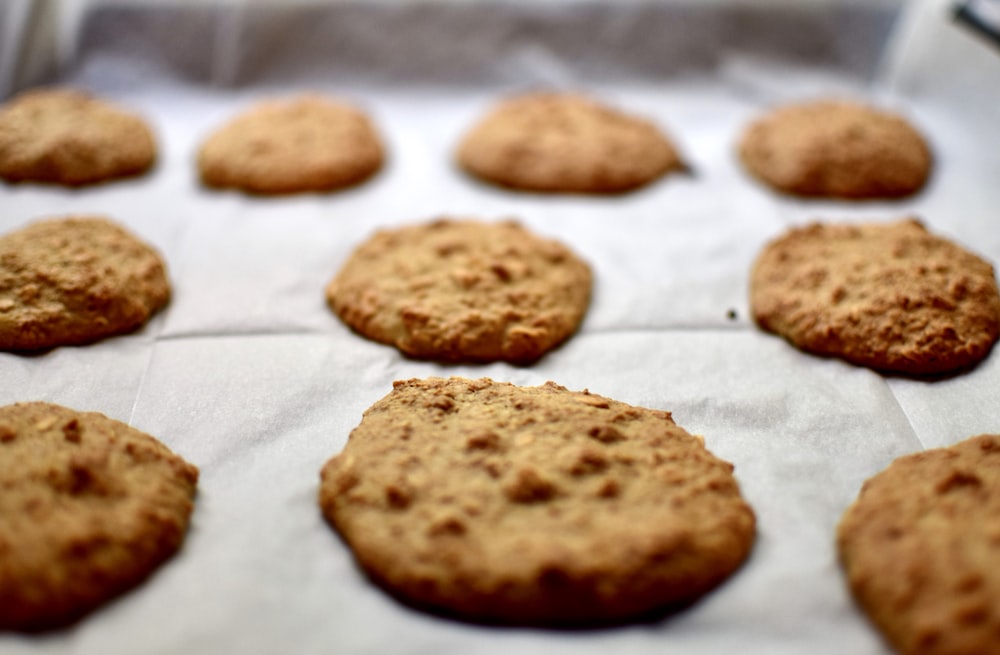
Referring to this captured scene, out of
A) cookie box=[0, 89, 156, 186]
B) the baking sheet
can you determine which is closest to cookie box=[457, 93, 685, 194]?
the baking sheet

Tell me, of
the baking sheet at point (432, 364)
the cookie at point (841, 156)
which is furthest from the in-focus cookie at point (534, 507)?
the cookie at point (841, 156)

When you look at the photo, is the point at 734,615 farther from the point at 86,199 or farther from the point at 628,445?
the point at 86,199

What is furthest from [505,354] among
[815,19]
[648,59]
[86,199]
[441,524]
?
[815,19]

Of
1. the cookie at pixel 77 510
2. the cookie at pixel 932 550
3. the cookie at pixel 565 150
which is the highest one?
the cookie at pixel 932 550

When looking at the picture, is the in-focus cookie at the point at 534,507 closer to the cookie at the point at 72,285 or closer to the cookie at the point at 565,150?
the cookie at the point at 72,285

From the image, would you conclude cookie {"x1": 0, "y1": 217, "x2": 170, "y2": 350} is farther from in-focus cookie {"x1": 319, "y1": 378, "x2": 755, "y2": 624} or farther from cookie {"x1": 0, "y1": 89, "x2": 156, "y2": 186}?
in-focus cookie {"x1": 319, "y1": 378, "x2": 755, "y2": 624}

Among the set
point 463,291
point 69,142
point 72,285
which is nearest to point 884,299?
point 463,291
